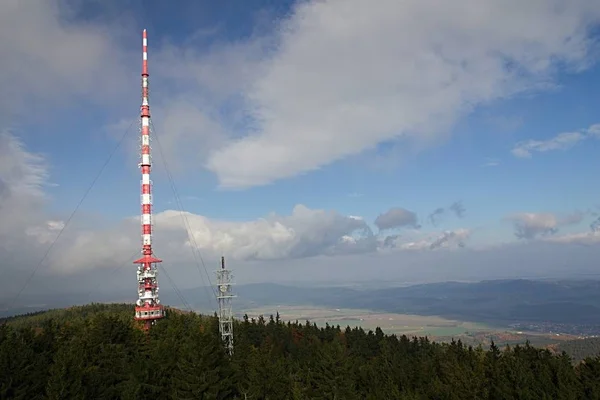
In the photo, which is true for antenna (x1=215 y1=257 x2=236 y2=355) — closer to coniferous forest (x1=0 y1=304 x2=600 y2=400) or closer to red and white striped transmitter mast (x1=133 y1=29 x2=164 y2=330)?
coniferous forest (x1=0 y1=304 x2=600 y2=400)

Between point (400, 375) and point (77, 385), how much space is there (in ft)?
114

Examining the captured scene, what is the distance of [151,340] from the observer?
60.6 meters

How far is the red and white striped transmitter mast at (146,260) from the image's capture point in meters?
76.1

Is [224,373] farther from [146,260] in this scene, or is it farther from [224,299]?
[146,260]

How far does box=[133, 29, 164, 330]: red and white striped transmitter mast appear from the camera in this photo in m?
76.1

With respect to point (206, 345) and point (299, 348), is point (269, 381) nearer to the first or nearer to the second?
point (206, 345)

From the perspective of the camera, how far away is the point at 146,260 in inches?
3002

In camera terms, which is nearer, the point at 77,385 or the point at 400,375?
the point at 77,385

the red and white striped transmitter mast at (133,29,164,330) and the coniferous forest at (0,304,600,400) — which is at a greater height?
the red and white striped transmitter mast at (133,29,164,330)

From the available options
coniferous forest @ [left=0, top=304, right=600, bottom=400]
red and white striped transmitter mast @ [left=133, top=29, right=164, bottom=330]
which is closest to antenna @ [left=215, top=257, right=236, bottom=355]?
coniferous forest @ [left=0, top=304, right=600, bottom=400]

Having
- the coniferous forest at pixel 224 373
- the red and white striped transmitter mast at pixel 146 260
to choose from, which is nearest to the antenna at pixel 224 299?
the coniferous forest at pixel 224 373

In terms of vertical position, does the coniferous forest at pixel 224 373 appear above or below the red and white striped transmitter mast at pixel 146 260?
below

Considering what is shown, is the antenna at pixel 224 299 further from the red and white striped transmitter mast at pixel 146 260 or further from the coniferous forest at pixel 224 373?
the red and white striped transmitter mast at pixel 146 260

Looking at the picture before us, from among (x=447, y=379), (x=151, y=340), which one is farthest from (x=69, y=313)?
(x=447, y=379)
